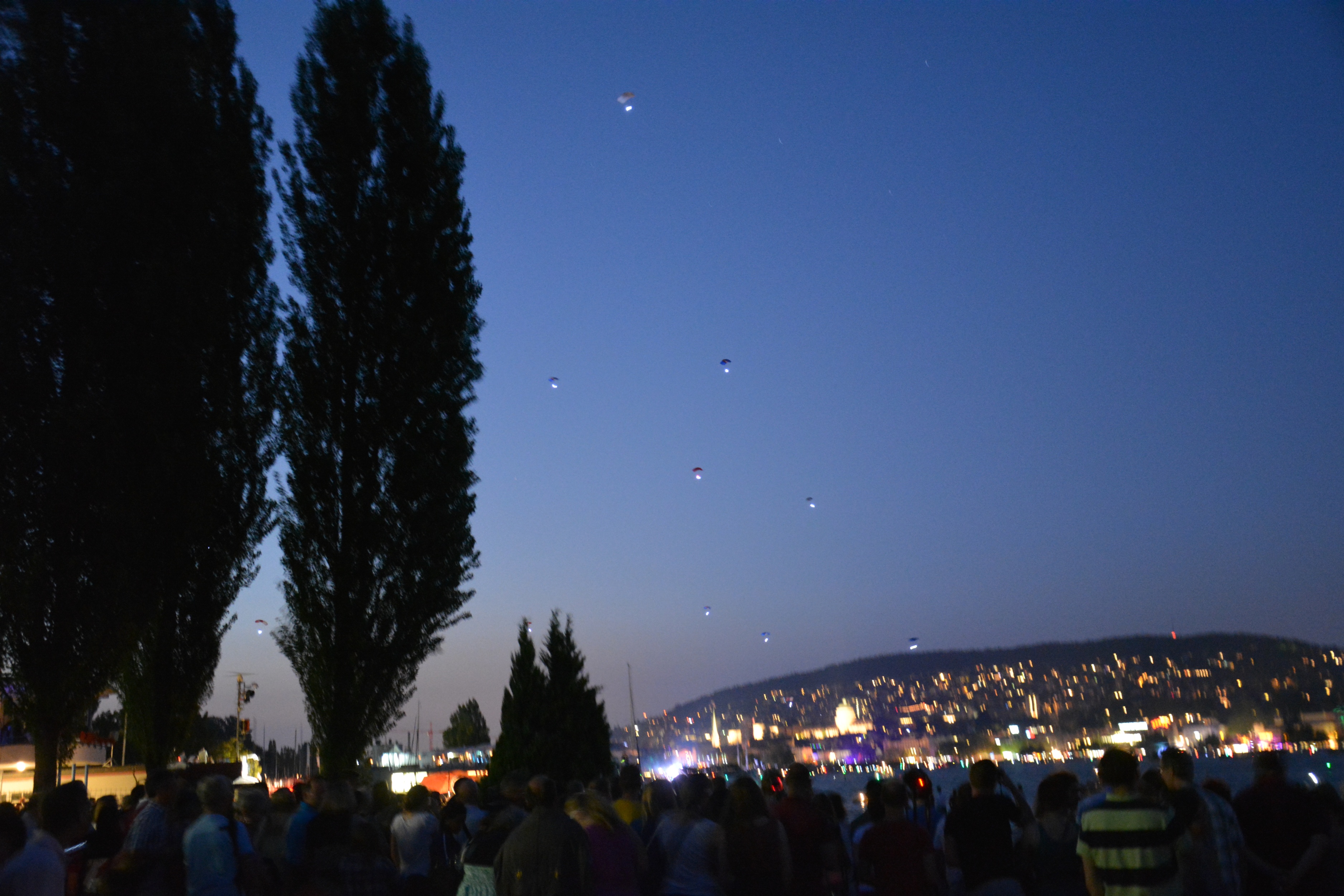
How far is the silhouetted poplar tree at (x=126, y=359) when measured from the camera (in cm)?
1358

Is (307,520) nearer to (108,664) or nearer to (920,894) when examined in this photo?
(108,664)

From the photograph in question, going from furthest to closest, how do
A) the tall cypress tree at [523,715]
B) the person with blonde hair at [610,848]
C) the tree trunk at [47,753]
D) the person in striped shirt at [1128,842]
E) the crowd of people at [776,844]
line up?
the tall cypress tree at [523,715], the tree trunk at [47,753], the person with blonde hair at [610,848], the crowd of people at [776,844], the person in striped shirt at [1128,842]

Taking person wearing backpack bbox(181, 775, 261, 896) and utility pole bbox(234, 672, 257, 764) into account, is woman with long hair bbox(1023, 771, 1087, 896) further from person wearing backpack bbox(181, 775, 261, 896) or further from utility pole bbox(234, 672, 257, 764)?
utility pole bbox(234, 672, 257, 764)

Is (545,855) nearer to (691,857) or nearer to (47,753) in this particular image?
(691,857)

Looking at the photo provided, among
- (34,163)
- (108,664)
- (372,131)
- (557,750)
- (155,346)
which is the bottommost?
(557,750)

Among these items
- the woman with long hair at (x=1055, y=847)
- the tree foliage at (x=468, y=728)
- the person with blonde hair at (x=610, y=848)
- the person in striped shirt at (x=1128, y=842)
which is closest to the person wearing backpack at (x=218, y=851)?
the person with blonde hair at (x=610, y=848)

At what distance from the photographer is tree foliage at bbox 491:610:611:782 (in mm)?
25281

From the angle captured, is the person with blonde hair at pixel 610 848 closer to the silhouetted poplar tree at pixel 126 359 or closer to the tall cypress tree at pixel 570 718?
the silhouetted poplar tree at pixel 126 359

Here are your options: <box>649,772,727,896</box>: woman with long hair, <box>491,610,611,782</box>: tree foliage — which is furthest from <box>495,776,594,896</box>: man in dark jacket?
<box>491,610,611,782</box>: tree foliage

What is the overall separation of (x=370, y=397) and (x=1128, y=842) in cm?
1486

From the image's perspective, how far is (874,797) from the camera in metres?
7.10

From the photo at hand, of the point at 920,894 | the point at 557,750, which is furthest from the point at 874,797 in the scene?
the point at 557,750

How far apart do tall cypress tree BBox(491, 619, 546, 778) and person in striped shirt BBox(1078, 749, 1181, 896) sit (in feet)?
71.0

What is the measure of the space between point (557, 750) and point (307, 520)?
1149 cm
